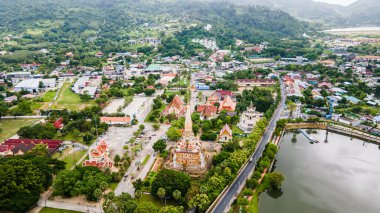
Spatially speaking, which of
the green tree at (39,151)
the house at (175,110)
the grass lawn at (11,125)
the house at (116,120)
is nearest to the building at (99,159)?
the green tree at (39,151)

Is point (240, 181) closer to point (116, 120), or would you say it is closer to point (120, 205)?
point (120, 205)

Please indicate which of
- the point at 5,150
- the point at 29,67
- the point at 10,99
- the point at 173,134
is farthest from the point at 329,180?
the point at 29,67

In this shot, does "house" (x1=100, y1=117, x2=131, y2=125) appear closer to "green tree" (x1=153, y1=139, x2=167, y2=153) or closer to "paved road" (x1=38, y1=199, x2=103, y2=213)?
"green tree" (x1=153, y1=139, x2=167, y2=153)

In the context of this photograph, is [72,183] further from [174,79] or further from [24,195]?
[174,79]

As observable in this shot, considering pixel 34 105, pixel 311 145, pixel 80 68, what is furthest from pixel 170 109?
pixel 80 68

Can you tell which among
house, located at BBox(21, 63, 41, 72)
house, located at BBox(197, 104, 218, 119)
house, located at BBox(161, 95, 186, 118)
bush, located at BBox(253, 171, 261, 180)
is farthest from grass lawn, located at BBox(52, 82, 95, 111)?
bush, located at BBox(253, 171, 261, 180)

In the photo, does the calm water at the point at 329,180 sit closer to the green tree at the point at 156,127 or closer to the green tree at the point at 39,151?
the green tree at the point at 156,127
